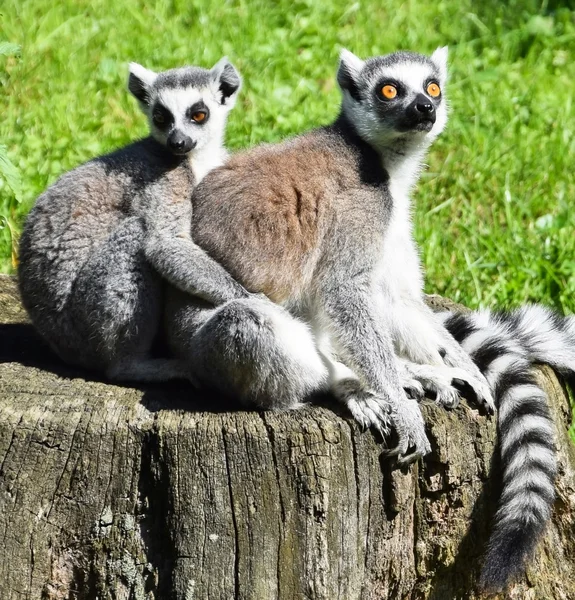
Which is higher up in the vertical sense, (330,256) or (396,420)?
(330,256)

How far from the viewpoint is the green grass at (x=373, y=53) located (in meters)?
6.14

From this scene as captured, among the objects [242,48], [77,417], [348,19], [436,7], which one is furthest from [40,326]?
[436,7]

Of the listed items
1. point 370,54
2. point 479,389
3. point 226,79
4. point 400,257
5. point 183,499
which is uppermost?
point 226,79

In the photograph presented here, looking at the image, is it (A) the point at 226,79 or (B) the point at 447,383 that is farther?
(A) the point at 226,79

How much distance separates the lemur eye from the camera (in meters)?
4.22

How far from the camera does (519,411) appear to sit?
3.74 metres

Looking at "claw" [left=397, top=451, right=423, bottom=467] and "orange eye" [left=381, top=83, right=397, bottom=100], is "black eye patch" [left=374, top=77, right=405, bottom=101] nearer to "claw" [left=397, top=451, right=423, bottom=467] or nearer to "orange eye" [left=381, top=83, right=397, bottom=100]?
"orange eye" [left=381, top=83, right=397, bottom=100]

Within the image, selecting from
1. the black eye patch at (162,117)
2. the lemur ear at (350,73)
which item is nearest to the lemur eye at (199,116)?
the black eye patch at (162,117)

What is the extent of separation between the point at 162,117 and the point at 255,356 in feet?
4.44

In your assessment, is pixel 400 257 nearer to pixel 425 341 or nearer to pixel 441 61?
pixel 425 341

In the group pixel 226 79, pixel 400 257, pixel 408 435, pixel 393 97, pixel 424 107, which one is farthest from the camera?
pixel 226 79

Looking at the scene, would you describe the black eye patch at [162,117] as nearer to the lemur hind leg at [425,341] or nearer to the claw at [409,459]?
the lemur hind leg at [425,341]

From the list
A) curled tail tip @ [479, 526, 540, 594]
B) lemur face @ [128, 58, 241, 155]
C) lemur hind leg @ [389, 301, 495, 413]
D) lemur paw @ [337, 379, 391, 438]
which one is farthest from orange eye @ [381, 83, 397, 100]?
curled tail tip @ [479, 526, 540, 594]

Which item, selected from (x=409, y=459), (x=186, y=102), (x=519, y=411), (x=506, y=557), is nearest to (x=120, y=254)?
(x=186, y=102)
